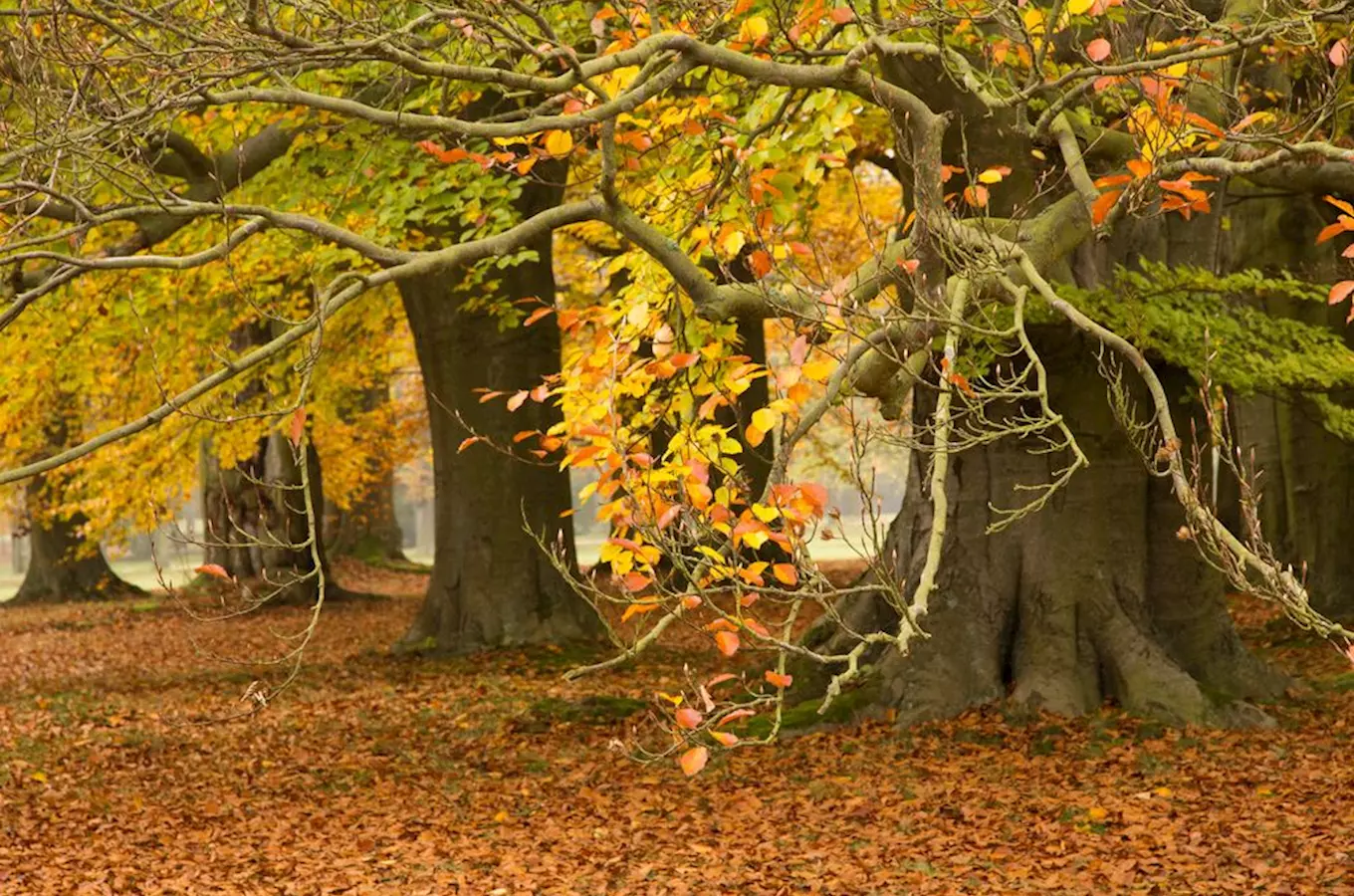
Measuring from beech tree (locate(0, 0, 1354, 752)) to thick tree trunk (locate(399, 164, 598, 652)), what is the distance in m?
0.04

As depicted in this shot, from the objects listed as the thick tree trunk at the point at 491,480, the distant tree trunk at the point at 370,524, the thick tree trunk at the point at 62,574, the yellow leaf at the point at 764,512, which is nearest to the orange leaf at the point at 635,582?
the yellow leaf at the point at 764,512

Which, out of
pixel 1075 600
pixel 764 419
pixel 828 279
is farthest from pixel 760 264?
pixel 1075 600

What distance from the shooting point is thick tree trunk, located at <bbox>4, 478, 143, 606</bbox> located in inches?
1025

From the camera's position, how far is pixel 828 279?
5.86 metres

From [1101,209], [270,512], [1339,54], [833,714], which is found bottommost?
[833,714]

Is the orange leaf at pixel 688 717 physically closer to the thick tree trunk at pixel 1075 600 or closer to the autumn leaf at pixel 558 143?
the autumn leaf at pixel 558 143

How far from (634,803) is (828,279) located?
429 centimetres

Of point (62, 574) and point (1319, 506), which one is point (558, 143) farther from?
point (62, 574)

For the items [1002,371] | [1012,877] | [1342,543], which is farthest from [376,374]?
[1012,877]

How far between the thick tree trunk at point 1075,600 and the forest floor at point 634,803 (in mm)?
326

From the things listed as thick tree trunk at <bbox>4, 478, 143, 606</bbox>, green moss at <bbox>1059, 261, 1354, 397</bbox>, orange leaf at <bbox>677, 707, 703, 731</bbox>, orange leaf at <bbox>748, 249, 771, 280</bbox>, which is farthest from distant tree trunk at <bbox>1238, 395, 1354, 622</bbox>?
thick tree trunk at <bbox>4, 478, 143, 606</bbox>

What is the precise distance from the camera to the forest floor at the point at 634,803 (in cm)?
754

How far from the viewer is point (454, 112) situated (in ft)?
42.6

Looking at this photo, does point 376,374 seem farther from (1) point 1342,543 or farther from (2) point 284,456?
(1) point 1342,543
